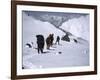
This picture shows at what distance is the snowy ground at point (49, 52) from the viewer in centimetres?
159

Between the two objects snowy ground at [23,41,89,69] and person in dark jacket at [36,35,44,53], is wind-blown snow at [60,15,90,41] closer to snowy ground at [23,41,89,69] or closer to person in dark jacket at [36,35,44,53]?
snowy ground at [23,41,89,69]

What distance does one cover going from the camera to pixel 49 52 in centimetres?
165

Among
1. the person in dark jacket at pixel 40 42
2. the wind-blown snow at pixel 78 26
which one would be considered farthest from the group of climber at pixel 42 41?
the wind-blown snow at pixel 78 26

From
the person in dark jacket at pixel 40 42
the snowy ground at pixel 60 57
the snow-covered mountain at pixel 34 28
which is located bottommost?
the snowy ground at pixel 60 57

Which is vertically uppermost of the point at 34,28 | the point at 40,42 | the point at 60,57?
Result: the point at 34,28

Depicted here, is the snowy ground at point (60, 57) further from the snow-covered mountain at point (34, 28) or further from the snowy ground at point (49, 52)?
the snow-covered mountain at point (34, 28)

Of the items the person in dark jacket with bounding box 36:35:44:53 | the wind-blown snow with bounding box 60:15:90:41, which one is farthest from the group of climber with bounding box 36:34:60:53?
the wind-blown snow with bounding box 60:15:90:41

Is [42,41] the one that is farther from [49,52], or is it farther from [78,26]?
[78,26]

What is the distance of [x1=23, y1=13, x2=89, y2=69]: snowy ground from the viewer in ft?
5.21

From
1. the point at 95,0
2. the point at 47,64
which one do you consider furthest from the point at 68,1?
the point at 47,64

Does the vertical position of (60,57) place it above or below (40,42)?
below

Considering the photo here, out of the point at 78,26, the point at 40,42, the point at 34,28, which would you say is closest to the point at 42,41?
the point at 40,42

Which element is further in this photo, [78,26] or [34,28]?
[78,26]

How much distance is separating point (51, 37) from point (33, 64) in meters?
0.28
